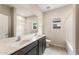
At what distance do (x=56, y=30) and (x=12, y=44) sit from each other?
0.76 metres

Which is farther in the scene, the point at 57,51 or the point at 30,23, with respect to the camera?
the point at 30,23

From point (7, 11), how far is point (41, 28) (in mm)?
643

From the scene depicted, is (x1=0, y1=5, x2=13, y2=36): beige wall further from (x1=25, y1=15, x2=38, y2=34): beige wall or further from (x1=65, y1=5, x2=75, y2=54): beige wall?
(x1=65, y1=5, x2=75, y2=54): beige wall

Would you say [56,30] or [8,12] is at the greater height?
[8,12]

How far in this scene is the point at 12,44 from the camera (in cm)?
139

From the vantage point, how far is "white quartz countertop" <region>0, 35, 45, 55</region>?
3.59 ft

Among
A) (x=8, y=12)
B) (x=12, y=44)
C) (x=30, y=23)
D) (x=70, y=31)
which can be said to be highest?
(x=8, y=12)

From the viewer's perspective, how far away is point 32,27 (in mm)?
1641

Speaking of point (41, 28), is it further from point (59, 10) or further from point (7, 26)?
point (7, 26)

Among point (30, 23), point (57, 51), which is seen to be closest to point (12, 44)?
point (30, 23)

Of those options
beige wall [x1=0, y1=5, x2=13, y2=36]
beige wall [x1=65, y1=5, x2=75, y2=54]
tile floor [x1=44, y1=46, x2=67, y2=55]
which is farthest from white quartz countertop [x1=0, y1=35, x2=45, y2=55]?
beige wall [x1=65, y1=5, x2=75, y2=54]

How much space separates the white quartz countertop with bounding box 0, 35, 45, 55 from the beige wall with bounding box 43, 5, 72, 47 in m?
0.38

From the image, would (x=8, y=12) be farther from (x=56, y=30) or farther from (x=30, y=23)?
(x=56, y=30)

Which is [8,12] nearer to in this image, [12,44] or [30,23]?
[30,23]
